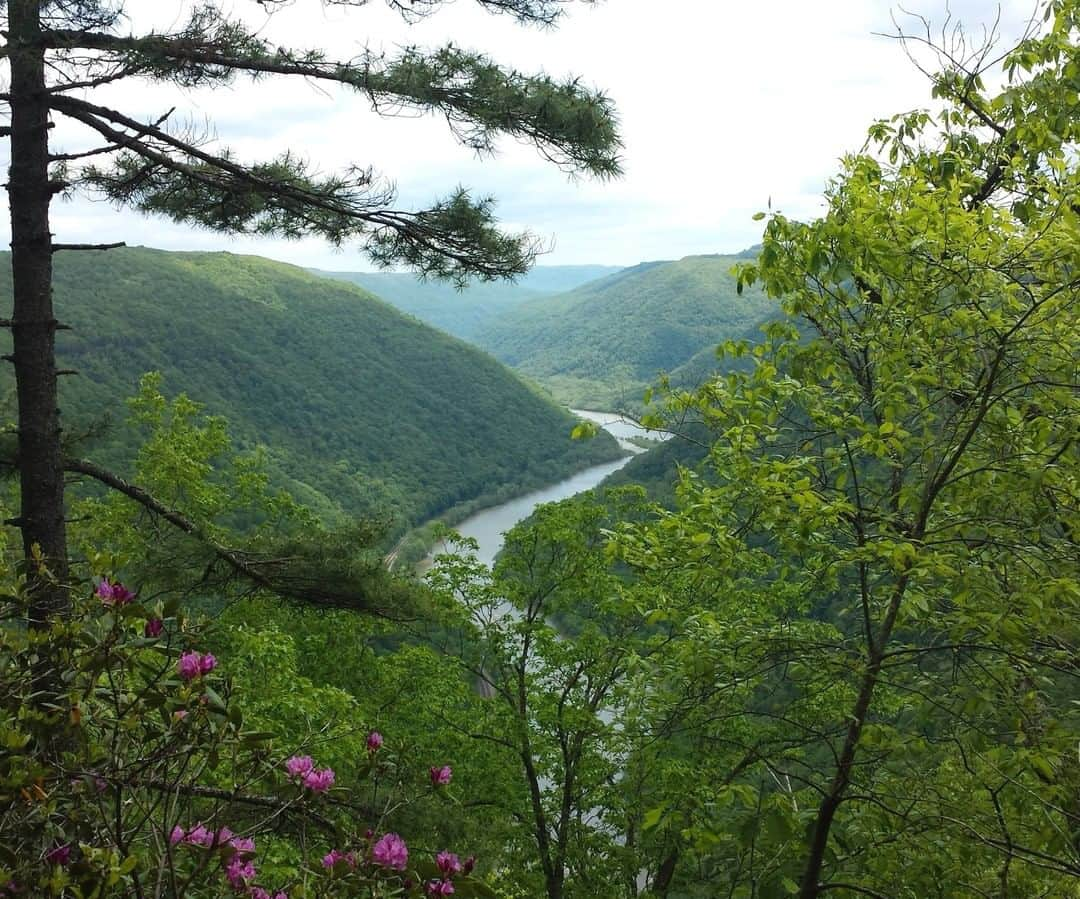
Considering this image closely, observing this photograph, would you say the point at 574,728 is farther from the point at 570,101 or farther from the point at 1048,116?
the point at 1048,116

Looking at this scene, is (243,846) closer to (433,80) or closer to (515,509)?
(433,80)

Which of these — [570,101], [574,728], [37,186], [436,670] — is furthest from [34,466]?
[436,670]

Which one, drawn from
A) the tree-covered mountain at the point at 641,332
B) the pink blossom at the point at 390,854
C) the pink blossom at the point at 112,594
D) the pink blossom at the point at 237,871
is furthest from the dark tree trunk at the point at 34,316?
the tree-covered mountain at the point at 641,332

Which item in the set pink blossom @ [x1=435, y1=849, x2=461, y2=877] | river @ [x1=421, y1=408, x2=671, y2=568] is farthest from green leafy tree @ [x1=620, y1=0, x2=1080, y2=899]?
river @ [x1=421, y1=408, x2=671, y2=568]

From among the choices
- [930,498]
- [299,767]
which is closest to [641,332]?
[930,498]

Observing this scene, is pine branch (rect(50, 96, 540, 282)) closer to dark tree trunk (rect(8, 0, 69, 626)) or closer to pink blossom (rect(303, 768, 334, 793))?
dark tree trunk (rect(8, 0, 69, 626))

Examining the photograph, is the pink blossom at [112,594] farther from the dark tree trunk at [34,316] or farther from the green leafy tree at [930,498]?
the dark tree trunk at [34,316]
